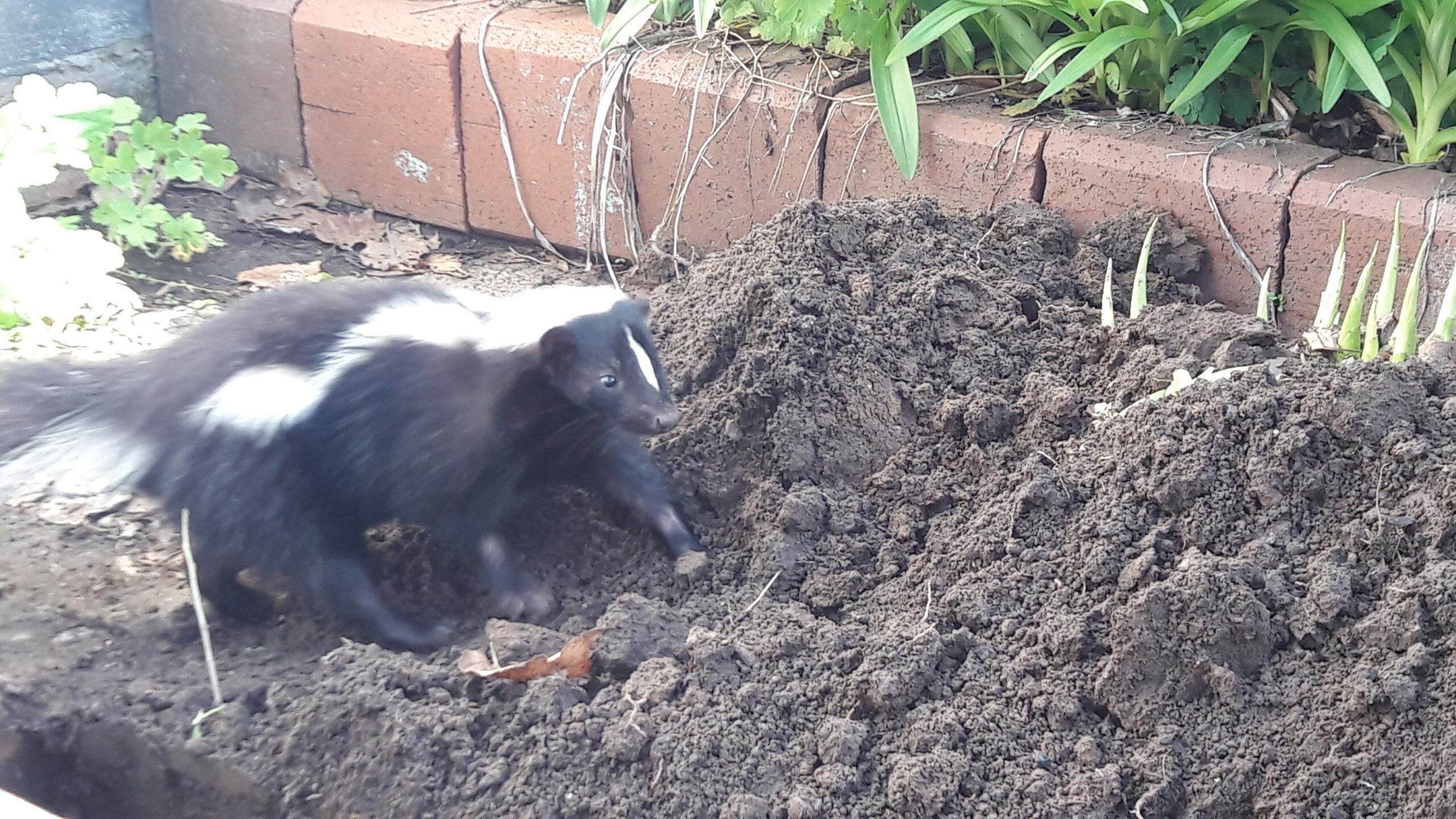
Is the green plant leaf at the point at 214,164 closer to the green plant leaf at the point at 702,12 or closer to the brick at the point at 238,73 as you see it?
the brick at the point at 238,73

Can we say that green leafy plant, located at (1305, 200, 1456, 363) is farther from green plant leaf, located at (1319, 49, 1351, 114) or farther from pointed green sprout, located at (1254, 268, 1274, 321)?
green plant leaf, located at (1319, 49, 1351, 114)

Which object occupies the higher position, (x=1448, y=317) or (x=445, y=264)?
(x=1448, y=317)

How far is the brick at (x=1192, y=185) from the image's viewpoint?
3191 millimetres

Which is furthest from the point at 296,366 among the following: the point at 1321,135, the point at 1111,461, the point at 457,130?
the point at 1321,135

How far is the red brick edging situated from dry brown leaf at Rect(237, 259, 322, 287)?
565mm

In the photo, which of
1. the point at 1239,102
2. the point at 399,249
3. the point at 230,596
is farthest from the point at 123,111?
the point at 1239,102

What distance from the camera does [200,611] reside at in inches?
102

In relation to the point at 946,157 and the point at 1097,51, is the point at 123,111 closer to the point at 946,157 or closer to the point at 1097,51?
the point at 946,157

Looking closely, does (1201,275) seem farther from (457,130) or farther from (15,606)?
(15,606)

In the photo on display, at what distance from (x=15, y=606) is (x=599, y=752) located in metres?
1.48

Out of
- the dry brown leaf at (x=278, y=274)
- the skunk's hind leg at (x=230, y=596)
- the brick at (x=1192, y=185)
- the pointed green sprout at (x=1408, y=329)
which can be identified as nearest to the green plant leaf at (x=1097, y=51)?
the brick at (x=1192, y=185)

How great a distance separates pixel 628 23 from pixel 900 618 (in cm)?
228

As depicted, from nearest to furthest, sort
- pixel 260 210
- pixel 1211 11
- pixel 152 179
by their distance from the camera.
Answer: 1. pixel 1211 11
2. pixel 152 179
3. pixel 260 210

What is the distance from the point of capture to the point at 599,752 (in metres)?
2.18
